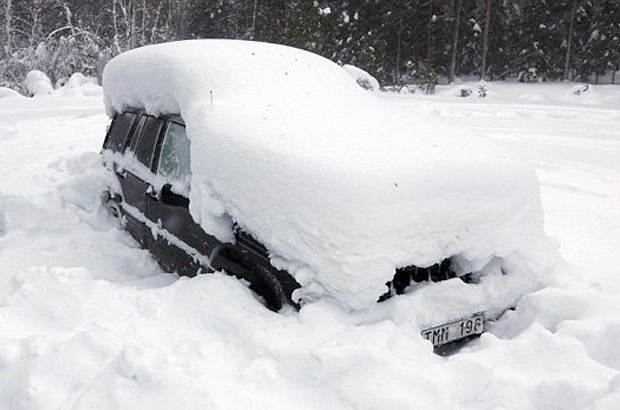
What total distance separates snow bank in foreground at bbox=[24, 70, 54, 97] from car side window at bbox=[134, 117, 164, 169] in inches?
495

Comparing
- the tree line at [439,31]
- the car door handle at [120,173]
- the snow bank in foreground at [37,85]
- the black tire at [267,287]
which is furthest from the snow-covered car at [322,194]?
the tree line at [439,31]

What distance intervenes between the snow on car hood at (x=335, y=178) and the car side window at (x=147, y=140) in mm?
157

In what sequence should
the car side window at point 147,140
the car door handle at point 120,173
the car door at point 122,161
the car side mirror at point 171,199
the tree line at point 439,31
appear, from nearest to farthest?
the car side mirror at point 171,199
the car side window at point 147,140
the car door at point 122,161
the car door handle at point 120,173
the tree line at point 439,31

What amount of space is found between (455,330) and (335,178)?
1217 mm

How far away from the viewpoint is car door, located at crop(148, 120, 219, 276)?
3772 mm

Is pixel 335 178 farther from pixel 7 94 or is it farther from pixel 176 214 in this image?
pixel 7 94

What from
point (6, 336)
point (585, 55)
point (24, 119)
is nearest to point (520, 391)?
point (6, 336)

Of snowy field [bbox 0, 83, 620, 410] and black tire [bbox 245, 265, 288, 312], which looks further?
black tire [bbox 245, 265, 288, 312]

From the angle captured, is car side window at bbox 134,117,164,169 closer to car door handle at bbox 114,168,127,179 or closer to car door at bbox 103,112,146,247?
car door at bbox 103,112,146,247

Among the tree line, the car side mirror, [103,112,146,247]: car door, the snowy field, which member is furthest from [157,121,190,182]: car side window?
the tree line

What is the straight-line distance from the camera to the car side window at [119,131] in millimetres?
5051

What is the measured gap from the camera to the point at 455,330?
3201mm

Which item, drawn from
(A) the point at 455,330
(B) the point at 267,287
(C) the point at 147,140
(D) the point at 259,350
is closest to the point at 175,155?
(C) the point at 147,140

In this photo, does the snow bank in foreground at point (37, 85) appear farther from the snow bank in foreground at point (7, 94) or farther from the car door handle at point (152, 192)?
the car door handle at point (152, 192)
